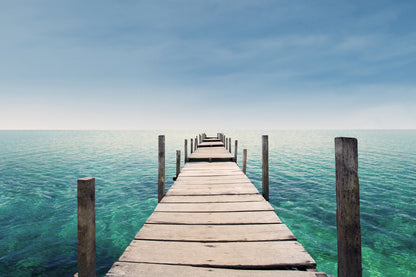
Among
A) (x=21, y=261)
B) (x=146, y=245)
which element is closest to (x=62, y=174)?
(x=21, y=261)

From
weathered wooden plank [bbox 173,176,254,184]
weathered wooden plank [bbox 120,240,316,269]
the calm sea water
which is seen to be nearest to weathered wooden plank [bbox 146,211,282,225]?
weathered wooden plank [bbox 120,240,316,269]

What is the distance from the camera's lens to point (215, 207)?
4.43 m

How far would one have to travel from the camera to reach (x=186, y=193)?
5480mm

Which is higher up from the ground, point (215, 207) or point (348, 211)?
point (348, 211)

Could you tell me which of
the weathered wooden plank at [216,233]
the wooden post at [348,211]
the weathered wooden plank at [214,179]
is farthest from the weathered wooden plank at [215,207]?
the weathered wooden plank at [214,179]

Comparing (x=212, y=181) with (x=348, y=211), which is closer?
(x=348, y=211)

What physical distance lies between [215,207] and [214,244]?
5.06 ft

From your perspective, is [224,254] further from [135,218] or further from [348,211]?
[135,218]

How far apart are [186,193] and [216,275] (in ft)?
10.8

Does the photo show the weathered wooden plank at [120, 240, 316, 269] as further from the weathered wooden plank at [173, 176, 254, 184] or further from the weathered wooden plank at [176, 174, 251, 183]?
the weathered wooden plank at [176, 174, 251, 183]

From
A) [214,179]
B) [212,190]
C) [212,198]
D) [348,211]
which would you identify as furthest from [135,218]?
[348,211]

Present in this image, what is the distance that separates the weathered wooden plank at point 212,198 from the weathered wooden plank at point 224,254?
1.92m

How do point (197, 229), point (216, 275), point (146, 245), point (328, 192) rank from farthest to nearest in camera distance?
point (328, 192) < point (197, 229) < point (146, 245) < point (216, 275)

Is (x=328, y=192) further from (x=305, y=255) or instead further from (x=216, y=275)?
(x=216, y=275)
